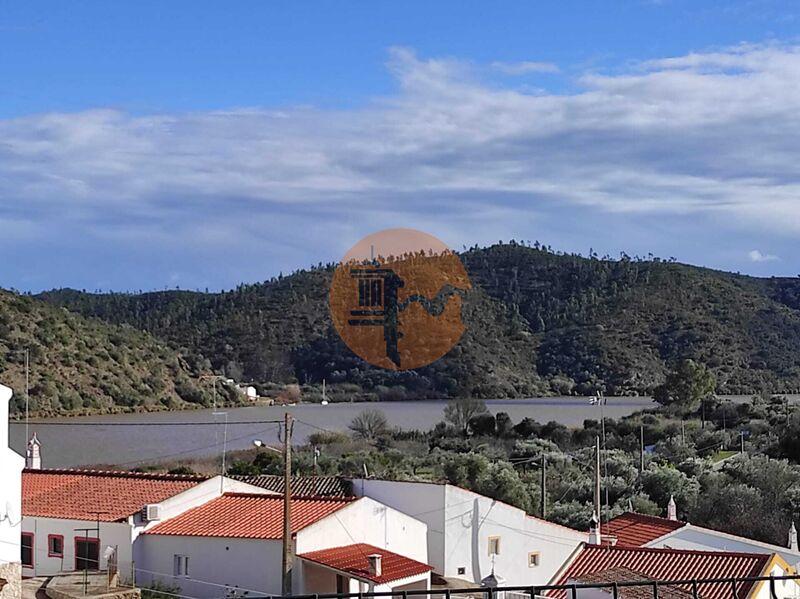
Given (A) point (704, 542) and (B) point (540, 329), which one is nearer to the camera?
(A) point (704, 542)

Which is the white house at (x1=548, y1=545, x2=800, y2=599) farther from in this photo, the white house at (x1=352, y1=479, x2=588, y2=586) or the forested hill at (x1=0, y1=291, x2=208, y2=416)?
the forested hill at (x1=0, y1=291, x2=208, y2=416)

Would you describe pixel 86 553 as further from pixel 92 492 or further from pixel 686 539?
pixel 686 539

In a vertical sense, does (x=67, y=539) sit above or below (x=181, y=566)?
above

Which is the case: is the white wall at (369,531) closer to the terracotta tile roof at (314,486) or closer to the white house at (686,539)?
the terracotta tile roof at (314,486)

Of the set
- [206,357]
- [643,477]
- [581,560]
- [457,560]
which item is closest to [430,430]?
[643,477]

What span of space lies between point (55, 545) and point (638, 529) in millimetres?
10523

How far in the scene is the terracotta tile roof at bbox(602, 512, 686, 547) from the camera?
20828 mm

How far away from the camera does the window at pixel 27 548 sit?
63.3 feet

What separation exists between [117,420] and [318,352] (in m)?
10.4

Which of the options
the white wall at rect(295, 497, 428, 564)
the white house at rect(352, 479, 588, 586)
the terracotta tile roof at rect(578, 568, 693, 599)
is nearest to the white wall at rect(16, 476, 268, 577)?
the white wall at rect(295, 497, 428, 564)

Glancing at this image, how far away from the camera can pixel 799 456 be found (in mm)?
34469

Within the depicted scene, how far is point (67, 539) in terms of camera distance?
62.9 ft

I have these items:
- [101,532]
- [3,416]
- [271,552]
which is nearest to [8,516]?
[3,416]

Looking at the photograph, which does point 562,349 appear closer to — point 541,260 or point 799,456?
point 541,260
